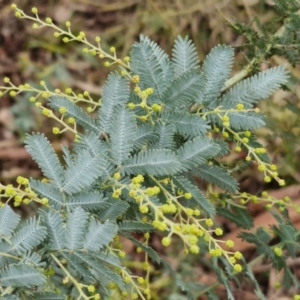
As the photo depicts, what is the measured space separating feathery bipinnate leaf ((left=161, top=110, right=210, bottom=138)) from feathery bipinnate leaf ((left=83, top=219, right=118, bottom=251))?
0.25 metres

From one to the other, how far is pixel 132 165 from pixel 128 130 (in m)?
0.07

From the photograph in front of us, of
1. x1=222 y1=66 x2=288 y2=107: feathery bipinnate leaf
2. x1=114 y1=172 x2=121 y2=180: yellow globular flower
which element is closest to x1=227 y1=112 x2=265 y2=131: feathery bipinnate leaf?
x1=222 y1=66 x2=288 y2=107: feathery bipinnate leaf

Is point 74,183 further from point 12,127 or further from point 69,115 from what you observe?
point 12,127

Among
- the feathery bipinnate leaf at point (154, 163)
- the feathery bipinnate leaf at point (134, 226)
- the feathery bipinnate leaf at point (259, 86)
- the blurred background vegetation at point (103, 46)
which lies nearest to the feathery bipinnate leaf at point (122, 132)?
the feathery bipinnate leaf at point (154, 163)

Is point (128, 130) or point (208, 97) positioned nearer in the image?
point (128, 130)

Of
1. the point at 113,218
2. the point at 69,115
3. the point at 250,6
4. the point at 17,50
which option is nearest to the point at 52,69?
the point at 17,50

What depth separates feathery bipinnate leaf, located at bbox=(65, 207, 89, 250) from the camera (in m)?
0.91

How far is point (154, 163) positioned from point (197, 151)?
0.30 feet

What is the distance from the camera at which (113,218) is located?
96 cm

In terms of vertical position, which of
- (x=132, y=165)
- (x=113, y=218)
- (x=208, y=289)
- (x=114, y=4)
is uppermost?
(x=114, y=4)

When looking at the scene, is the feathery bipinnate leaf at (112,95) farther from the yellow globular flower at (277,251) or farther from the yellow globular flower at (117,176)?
the yellow globular flower at (277,251)

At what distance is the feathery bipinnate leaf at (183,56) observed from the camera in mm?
1102

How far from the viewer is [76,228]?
2.99ft

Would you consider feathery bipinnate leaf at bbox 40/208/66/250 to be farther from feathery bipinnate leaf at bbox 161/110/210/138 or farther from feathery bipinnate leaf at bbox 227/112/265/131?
feathery bipinnate leaf at bbox 227/112/265/131
